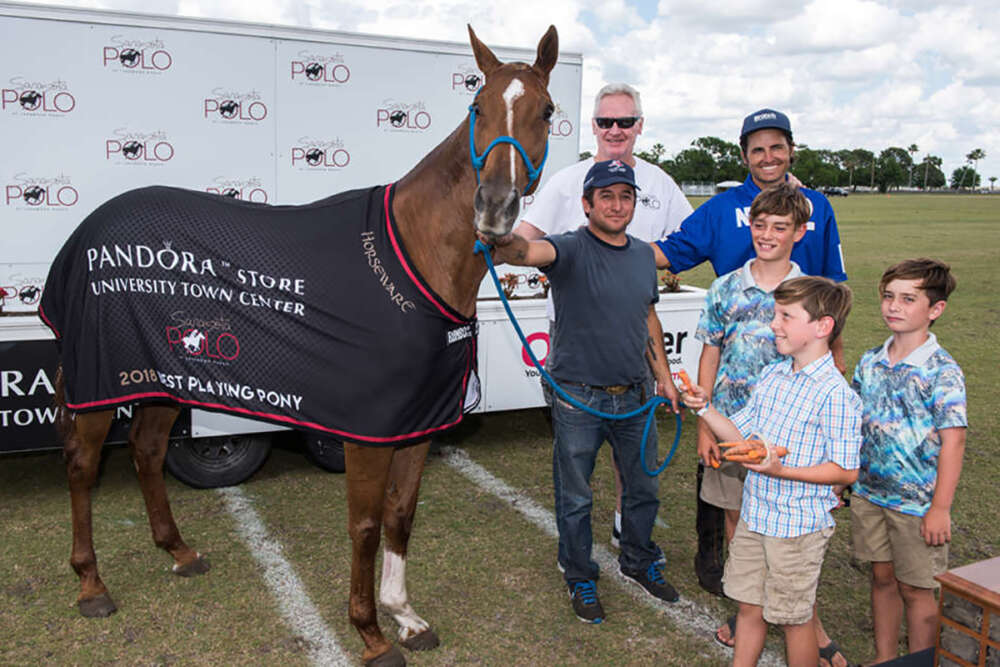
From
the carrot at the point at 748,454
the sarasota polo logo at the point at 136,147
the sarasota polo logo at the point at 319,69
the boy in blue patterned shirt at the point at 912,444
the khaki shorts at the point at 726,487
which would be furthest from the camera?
the sarasota polo logo at the point at 319,69

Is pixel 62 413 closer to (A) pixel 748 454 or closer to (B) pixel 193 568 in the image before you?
(B) pixel 193 568

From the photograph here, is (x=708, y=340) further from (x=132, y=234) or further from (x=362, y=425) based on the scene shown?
(x=132, y=234)

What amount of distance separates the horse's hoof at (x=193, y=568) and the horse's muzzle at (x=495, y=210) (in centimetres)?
244

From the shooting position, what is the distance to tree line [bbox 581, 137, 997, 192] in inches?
3654

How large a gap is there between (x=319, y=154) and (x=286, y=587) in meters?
3.52

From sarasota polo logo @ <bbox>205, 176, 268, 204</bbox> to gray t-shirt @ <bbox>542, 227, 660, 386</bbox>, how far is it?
3399mm

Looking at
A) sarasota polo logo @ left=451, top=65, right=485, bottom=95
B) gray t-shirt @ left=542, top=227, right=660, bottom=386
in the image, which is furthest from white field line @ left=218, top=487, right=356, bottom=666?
sarasota polo logo @ left=451, top=65, right=485, bottom=95

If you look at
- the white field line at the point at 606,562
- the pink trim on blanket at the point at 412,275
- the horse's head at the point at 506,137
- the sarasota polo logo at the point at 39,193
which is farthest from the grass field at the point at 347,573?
the horse's head at the point at 506,137

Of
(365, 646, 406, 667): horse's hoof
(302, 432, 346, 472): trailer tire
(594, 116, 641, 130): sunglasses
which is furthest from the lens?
(302, 432, 346, 472): trailer tire

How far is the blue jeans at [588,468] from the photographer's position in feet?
10.7

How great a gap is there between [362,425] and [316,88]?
3.85m

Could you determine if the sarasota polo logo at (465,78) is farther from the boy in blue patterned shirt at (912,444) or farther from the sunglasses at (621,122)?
the boy in blue patterned shirt at (912,444)

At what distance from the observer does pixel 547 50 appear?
2812 millimetres

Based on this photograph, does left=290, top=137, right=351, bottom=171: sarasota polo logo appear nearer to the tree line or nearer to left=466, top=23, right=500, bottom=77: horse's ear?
left=466, top=23, right=500, bottom=77: horse's ear
